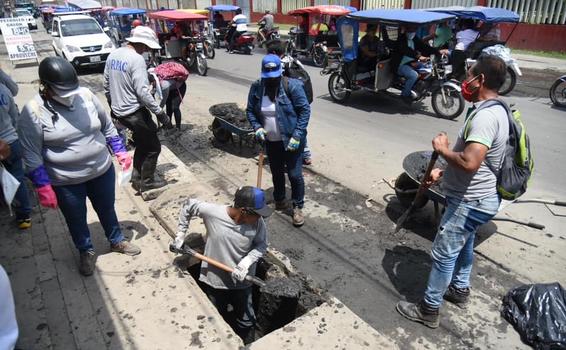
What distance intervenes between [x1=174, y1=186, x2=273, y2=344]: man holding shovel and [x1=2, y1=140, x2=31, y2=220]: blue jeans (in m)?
2.12

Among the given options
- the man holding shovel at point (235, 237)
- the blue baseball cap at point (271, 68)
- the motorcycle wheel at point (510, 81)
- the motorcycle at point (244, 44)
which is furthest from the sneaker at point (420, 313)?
the motorcycle at point (244, 44)

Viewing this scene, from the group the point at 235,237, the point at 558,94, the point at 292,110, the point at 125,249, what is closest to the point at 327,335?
the point at 235,237

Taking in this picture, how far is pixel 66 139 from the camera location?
314cm

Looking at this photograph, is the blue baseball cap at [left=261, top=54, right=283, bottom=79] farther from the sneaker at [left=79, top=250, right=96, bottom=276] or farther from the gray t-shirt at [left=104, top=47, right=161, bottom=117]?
the sneaker at [left=79, top=250, right=96, bottom=276]

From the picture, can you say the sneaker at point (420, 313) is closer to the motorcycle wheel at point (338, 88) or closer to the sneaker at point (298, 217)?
the sneaker at point (298, 217)

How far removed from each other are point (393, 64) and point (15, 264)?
26.7 feet

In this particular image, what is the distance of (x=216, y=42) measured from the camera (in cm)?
2098

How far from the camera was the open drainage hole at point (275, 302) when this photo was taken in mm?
3600

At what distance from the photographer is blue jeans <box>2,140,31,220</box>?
13.8 ft

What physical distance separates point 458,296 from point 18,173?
14.9 feet

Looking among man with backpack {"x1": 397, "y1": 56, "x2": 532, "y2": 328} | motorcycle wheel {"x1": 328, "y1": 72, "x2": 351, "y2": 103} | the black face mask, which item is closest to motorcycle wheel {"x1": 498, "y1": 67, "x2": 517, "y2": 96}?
A: motorcycle wheel {"x1": 328, "y1": 72, "x2": 351, "y2": 103}

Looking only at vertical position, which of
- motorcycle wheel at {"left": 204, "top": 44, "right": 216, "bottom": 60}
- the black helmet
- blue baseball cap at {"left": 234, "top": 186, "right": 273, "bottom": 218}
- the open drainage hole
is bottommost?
the open drainage hole

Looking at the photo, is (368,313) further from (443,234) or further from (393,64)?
(393,64)

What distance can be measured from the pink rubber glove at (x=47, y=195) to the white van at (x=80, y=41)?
12.9 metres
